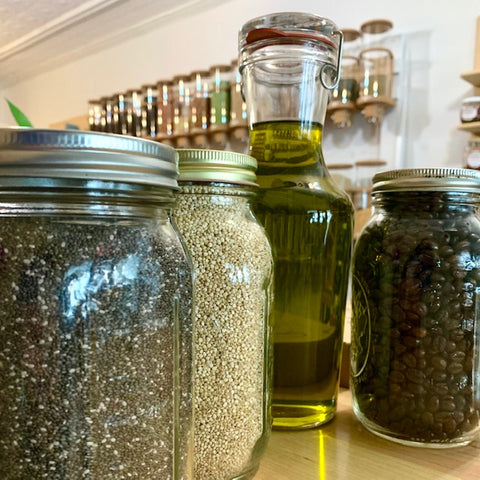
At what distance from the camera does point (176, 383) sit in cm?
31

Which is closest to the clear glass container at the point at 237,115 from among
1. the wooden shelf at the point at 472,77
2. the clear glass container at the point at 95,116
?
the wooden shelf at the point at 472,77

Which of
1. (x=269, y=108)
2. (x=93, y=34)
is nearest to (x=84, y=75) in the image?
(x=93, y=34)

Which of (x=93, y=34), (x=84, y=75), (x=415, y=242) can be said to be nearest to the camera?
(x=415, y=242)

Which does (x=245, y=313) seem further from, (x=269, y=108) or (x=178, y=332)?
(x=269, y=108)

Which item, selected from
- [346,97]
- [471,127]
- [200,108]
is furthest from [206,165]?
[200,108]

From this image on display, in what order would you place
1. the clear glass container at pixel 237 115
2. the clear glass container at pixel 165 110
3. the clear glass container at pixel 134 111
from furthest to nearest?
1. the clear glass container at pixel 134 111
2. the clear glass container at pixel 165 110
3. the clear glass container at pixel 237 115

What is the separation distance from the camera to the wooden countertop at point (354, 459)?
40 cm

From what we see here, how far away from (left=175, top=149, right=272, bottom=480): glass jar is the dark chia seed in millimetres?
67

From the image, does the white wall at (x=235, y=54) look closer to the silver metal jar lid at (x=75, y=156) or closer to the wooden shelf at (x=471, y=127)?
the wooden shelf at (x=471, y=127)

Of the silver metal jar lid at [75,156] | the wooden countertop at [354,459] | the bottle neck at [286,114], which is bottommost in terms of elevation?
the wooden countertop at [354,459]

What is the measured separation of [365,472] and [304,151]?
0.92 ft

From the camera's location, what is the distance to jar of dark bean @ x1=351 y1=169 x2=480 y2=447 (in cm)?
43

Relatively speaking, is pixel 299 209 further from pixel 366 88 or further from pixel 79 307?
pixel 366 88

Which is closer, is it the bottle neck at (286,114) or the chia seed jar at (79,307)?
the chia seed jar at (79,307)
